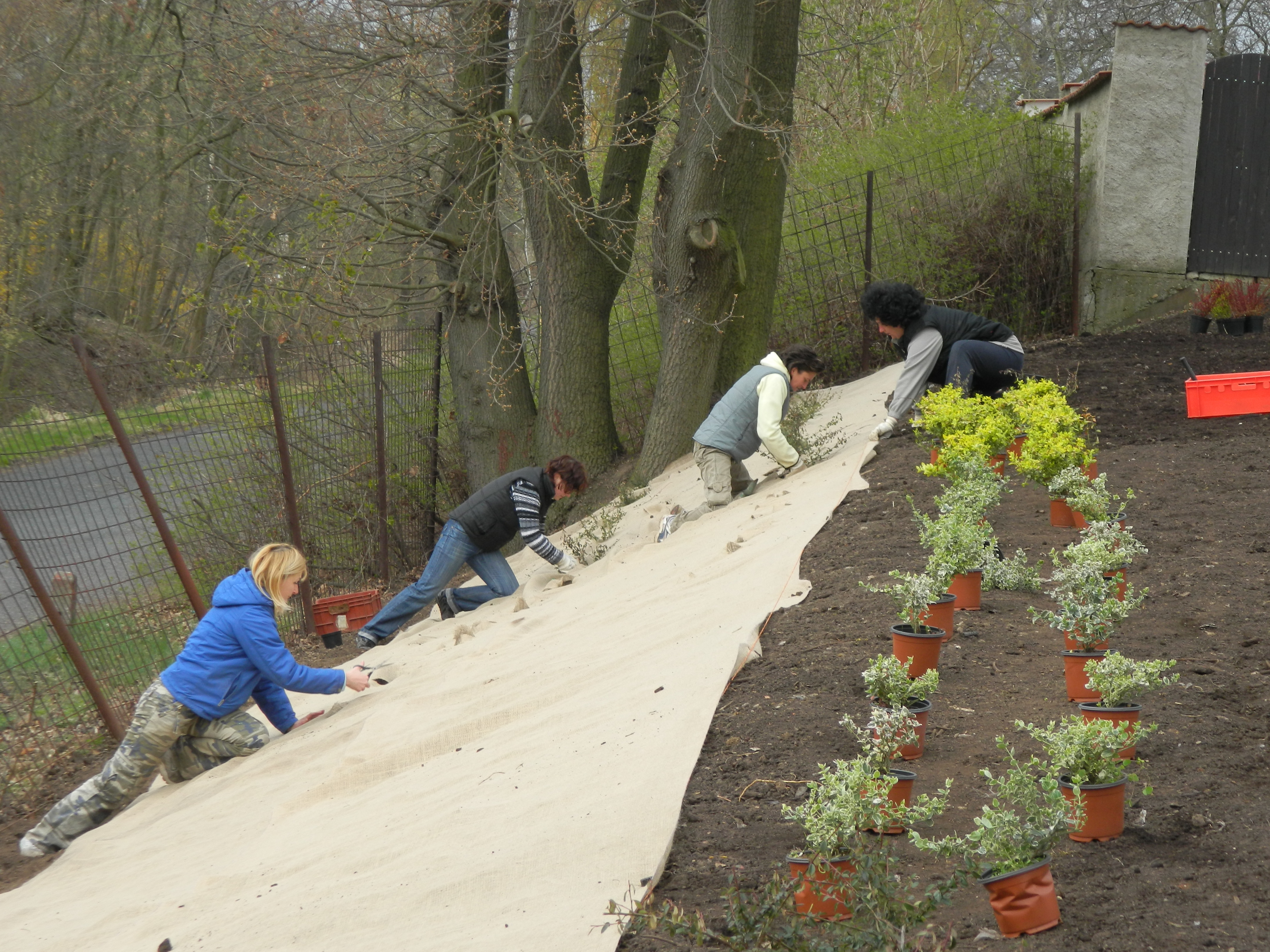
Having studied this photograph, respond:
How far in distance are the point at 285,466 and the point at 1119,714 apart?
6345 mm

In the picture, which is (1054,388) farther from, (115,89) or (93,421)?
(115,89)

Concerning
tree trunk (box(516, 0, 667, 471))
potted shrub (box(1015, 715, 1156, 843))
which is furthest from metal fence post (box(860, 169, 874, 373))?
potted shrub (box(1015, 715, 1156, 843))

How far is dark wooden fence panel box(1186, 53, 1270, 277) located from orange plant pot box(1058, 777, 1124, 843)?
921 centimetres

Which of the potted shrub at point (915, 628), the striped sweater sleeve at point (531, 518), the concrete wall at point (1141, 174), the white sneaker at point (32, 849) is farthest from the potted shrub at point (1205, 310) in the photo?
the white sneaker at point (32, 849)

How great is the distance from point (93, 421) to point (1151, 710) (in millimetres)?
5866

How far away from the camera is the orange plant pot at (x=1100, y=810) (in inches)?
93.4

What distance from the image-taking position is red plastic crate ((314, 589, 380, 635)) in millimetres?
7730

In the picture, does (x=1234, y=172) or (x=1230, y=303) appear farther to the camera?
(x=1234, y=172)

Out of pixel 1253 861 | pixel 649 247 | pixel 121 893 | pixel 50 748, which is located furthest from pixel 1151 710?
pixel 649 247

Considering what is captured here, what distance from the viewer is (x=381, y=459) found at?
9.11 m

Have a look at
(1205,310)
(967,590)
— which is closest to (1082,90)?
(1205,310)

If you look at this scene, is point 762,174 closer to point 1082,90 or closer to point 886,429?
point 886,429

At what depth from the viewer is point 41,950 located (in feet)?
11.2

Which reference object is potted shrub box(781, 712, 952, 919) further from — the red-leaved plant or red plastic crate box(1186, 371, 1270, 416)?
the red-leaved plant
